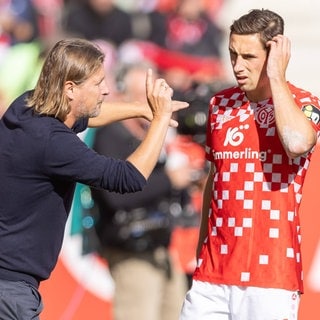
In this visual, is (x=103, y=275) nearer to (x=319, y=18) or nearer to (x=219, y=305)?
(x=219, y=305)

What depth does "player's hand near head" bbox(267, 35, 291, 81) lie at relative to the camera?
16.3 ft

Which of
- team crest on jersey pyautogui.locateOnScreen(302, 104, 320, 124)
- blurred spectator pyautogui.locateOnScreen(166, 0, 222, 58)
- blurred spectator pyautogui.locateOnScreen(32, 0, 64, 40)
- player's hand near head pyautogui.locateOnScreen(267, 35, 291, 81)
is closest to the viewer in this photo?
player's hand near head pyautogui.locateOnScreen(267, 35, 291, 81)

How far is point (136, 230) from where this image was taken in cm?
738

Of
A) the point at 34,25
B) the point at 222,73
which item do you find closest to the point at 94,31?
the point at 34,25

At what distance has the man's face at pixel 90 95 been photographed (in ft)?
16.1

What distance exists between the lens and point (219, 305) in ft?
17.0

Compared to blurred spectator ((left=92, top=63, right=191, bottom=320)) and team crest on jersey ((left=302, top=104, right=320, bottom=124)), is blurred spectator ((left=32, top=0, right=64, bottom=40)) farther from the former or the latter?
team crest on jersey ((left=302, top=104, right=320, bottom=124))

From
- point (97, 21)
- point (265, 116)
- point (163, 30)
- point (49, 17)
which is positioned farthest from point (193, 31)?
point (265, 116)

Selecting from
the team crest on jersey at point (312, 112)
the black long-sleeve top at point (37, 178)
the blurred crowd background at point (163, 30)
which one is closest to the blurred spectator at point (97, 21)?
the blurred crowd background at point (163, 30)

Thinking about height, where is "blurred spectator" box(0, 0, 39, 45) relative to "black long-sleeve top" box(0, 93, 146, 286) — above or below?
above

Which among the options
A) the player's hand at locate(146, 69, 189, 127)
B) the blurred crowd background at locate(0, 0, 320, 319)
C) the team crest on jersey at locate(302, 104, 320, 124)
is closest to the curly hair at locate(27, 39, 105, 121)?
the player's hand at locate(146, 69, 189, 127)

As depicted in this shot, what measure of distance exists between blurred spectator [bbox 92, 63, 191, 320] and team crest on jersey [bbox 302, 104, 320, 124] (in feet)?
7.75

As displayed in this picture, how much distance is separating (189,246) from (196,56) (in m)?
5.07

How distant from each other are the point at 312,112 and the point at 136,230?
2.51 meters
